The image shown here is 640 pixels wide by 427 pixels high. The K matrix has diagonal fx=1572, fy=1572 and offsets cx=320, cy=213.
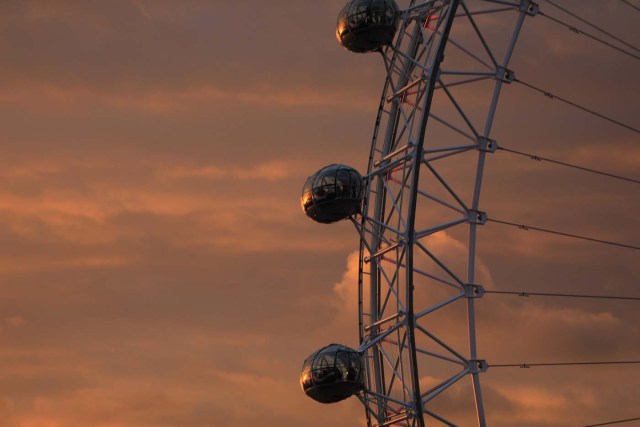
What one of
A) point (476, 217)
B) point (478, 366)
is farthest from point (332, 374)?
point (476, 217)

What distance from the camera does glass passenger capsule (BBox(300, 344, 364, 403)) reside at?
137 feet

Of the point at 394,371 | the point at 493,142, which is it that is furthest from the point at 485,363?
the point at 493,142

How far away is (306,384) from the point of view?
139ft

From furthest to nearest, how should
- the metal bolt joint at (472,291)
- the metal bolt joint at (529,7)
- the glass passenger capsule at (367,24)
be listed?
the metal bolt joint at (529,7) < the metal bolt joint at (472,291) < the glass passenger capsule at (367,24)

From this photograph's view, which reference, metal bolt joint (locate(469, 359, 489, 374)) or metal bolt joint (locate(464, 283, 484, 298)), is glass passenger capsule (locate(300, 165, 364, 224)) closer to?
metal bolt joint (locate(464, 283, 484, 298))

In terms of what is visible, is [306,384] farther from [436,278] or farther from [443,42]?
[443,42]

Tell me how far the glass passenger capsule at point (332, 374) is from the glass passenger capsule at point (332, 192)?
146 inches

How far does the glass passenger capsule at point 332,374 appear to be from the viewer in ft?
137

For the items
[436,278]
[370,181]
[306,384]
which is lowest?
[306,384]

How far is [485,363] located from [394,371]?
104 inches

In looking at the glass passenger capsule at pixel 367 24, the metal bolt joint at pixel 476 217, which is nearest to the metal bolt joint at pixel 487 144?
the metal bolt joint at pixel 476 217

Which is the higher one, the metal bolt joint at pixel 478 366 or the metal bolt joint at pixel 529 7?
the metal bolt joint at pixel 529 7

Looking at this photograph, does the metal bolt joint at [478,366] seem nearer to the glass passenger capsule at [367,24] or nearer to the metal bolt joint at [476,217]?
the metal bolt joint at [476,217]

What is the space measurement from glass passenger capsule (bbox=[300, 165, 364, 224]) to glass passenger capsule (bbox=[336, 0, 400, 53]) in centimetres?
350
